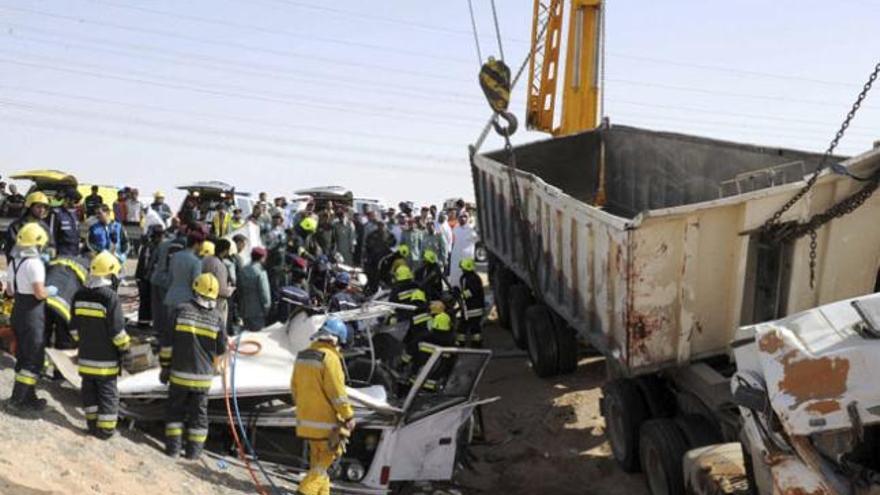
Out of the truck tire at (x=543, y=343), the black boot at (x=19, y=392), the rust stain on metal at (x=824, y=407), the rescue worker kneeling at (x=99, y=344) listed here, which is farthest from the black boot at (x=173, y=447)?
the truck tire at (x=543, y=343)

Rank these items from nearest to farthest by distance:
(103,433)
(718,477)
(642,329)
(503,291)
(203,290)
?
(718,477), (103,433), (203,290), (642,329), (503,291)

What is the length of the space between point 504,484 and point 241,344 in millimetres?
2630

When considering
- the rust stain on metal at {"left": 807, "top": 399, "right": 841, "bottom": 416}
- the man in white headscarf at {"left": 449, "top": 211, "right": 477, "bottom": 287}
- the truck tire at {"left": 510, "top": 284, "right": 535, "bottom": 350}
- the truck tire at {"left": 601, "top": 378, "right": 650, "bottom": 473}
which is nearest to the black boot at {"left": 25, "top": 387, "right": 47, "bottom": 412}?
the truck tire at {"left": 601, "top": 378, "right": 650, "bottom": 473}

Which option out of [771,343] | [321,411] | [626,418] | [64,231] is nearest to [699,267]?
[626,418]

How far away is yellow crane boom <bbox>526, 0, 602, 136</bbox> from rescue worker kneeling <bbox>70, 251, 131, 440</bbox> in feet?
30.8

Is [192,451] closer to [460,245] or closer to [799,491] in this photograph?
[799,491]

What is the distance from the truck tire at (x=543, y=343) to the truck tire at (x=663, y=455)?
306cm

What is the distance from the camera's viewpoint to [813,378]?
4191 mm

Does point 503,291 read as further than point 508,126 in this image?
Yes

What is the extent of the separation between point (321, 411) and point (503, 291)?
23.8 ft

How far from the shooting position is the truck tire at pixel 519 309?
1135 centimetres

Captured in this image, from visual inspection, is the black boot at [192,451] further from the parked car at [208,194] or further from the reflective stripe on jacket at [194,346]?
the parked car at [208,194]

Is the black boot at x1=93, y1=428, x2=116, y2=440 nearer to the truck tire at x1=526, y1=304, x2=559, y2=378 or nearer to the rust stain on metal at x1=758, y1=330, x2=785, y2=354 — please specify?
the rust stain on metal at x1=758, y1=330, x2=785, y2=354

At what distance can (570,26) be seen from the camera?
45.8 feet
